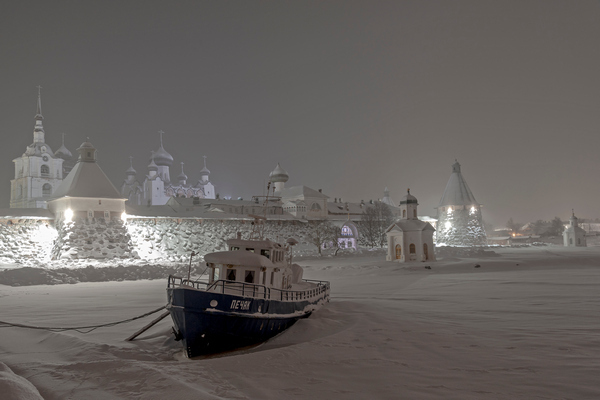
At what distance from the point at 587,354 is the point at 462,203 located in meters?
46.5

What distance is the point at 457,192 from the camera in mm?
52750

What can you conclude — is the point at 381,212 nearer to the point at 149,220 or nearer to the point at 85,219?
the point at 149,220

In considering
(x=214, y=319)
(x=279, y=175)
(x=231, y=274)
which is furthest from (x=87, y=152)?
(x=214, y=319)

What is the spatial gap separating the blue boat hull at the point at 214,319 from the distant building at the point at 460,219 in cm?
4570

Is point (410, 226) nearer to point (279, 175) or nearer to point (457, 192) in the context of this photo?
point (457, 192)

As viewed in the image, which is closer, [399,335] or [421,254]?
[399,335]

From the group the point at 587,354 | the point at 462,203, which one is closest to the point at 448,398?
the point at 587,354

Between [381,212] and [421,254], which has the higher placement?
[381,212]

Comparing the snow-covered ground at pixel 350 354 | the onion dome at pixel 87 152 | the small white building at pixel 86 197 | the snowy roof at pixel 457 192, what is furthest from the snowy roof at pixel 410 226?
the onion dome at pixel 87 152

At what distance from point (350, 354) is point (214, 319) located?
3.53 meters

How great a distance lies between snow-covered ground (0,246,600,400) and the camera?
6.59 meters

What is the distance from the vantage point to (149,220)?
37406 mm

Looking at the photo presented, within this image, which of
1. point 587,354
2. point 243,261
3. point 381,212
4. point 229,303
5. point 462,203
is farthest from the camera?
point 381,212

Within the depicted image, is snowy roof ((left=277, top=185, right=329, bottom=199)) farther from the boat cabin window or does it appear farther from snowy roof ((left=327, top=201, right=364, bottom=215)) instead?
the boat cabin window
